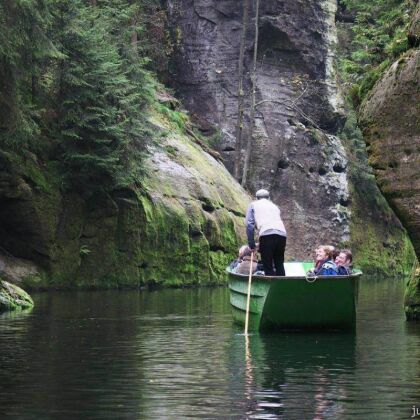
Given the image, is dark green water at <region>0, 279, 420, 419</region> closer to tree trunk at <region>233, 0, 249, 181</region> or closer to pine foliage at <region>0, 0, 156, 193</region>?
pine foliage at <region>0, 0, 156, 193</region>

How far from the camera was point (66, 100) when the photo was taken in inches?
1206

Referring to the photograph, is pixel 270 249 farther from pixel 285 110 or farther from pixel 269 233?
pixel 285 110

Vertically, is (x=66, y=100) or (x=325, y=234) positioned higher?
(x=66, y=100)

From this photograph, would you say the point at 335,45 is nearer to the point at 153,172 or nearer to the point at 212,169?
the point at 212,169

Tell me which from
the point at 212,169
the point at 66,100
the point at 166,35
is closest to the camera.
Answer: the point at 66,100

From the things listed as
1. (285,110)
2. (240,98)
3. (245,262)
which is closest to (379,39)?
(245,262)

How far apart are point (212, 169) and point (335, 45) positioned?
15294mm

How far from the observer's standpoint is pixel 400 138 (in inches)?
640

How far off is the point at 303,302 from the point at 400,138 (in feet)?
9.87

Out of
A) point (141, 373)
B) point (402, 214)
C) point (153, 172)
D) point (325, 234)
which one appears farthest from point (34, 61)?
point (325, 234)

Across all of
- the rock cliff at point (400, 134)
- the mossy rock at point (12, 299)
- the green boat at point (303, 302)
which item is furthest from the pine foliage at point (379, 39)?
the mossy rock at point (12, 299)

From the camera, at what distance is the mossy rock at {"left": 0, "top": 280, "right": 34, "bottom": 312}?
2123 cm

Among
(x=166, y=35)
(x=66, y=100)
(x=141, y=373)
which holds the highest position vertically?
(x=166, y=35)

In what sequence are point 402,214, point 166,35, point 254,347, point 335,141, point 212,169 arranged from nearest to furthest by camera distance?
1. point 254,347
2. point 402,214
3. point 212,169
4. point 166,35
5. point 335,141
